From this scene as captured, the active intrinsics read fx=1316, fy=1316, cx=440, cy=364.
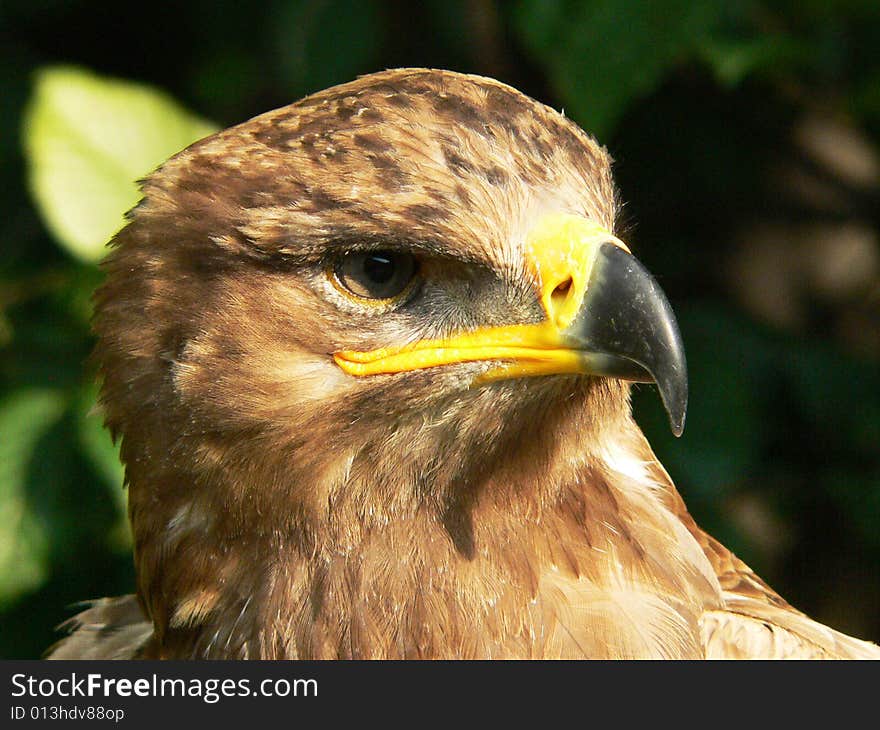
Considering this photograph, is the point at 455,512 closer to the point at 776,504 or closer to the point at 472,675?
the point at 472,675

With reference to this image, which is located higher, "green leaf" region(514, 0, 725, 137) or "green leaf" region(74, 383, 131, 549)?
"green leaf" region(514, 0, 725, 137)

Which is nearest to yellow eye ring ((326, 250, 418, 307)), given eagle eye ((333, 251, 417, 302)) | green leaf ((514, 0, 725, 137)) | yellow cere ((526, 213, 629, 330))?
eagle eye ((333, 251, 417, 302))

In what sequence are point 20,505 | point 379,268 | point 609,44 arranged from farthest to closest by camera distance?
1. point 20,505
2. point 609,44
3. point 379,268

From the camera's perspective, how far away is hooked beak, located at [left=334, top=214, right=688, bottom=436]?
1.78 m

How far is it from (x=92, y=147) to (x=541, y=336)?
166cm

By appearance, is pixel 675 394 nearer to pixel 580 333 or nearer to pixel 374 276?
pixel 580 333

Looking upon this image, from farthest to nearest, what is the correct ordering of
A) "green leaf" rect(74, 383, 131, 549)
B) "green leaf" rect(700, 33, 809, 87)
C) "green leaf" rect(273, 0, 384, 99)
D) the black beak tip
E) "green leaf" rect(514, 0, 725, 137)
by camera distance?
1. "green leaf" rect(273, 0, 384, 99)
2. "green leaf" rect(700, 33, 809, 87)
3. "green leaf" rect(74, 383, 131, 549)
4. "green leaf" rect(514, 0, 725, 137)
5. the black beak tip

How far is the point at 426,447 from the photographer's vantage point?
1938 mm

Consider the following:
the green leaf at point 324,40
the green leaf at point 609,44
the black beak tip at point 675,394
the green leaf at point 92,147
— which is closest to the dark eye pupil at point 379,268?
the black beak tip at point 675,394

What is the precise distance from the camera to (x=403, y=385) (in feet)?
6.23

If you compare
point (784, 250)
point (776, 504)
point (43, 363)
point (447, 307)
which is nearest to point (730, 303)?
point (784, 250)

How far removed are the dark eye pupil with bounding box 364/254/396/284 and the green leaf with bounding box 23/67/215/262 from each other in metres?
1.24

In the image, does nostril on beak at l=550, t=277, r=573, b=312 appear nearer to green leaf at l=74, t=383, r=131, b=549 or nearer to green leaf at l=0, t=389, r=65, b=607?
green leaf at l=74, t=383, r=131, b=549

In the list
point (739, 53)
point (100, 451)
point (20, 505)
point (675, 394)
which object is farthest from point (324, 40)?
point (675, 394)
